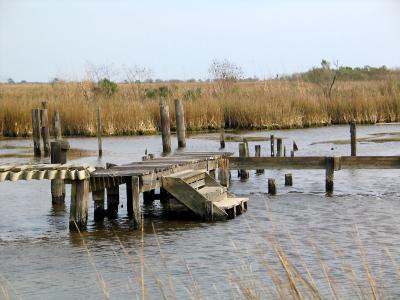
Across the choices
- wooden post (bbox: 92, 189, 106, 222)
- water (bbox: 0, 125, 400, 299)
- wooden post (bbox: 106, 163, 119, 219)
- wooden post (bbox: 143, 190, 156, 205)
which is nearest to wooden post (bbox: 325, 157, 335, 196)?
water (bbox: 0, 125, 400, 299)

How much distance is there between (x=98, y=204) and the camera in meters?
14.7

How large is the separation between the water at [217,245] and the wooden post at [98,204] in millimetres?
184

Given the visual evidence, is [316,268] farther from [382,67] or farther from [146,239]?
[382,67]

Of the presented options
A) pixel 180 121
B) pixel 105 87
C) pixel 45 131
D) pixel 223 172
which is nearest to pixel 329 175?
pixel 223 172

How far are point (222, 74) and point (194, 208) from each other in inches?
1177

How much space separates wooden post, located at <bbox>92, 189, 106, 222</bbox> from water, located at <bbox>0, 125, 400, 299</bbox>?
0.18 metres

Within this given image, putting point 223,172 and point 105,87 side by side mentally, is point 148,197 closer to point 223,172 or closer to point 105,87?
point 223,172

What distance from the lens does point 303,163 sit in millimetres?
17406

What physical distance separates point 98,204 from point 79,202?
1.45 m

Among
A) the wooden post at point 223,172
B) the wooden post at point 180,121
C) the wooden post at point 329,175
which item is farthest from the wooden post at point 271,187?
the wooden post at point 180,121

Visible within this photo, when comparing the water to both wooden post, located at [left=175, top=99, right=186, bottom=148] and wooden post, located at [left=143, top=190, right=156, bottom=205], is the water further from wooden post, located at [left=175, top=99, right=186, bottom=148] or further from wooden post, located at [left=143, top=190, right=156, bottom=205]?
wooden post, located at [left=175, top=99, right=186, bottom=148]

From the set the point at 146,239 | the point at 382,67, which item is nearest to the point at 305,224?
the point at 146,239

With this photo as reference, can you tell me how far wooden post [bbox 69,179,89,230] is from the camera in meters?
13.3

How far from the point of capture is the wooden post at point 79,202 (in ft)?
43.6
